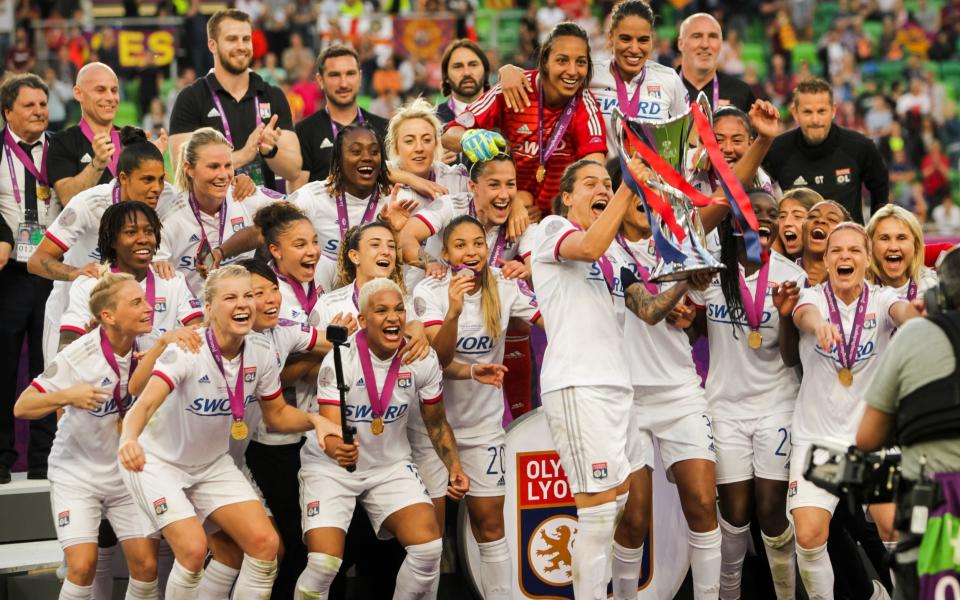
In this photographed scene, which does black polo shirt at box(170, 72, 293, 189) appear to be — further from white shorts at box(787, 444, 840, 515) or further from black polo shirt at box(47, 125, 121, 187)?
white shorts at box(787, 444, 840, 515)

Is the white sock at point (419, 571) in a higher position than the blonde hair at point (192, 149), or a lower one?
lower

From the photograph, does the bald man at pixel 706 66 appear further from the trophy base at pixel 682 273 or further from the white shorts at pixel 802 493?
the trophy base at pixel 682 273

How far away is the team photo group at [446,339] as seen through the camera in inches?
238

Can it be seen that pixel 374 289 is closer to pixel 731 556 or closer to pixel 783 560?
pixel 731 556

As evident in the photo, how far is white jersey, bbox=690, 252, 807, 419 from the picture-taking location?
6.81 metres

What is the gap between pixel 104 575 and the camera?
266 inches

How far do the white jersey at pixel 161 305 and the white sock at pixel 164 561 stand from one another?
3.44 feet

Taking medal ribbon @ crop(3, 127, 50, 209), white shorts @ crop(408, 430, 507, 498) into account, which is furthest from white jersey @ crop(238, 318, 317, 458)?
medal ribbon @ crop(3, 127, 50, 209)

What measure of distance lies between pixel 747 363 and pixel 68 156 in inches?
153

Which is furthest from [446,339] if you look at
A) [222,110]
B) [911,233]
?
[222,110]

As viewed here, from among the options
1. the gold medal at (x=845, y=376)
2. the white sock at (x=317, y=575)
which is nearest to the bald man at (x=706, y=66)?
the gold medal at (x=845, y=376)

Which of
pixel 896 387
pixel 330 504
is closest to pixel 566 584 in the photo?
pixel 330 504

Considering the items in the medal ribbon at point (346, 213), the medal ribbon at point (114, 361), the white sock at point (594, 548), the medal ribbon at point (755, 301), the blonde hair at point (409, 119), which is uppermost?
the blonde hair at point (409, 119)

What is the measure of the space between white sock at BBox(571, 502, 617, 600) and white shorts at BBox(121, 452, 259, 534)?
149cm
